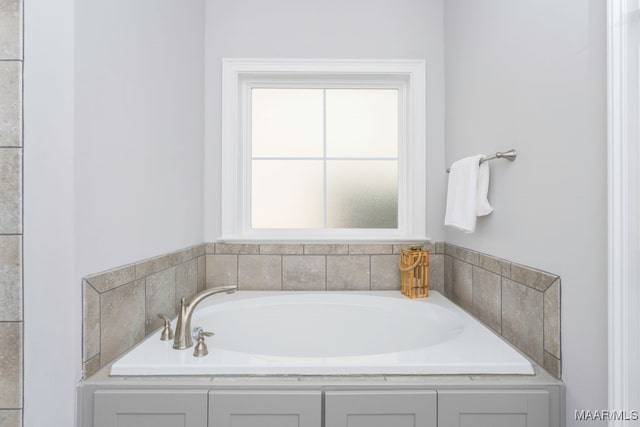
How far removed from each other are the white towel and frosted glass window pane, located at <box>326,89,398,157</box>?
64cm

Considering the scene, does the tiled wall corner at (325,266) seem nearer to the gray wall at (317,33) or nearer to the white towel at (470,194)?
the white towel at (470,194)

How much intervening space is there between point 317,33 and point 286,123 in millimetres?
539

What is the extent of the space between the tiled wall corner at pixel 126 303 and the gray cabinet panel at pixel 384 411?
73 centimetres

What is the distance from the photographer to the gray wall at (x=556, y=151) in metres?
0.91

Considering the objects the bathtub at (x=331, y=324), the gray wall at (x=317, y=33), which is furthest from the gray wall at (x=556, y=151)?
the gray wall at (x=317, y=33)

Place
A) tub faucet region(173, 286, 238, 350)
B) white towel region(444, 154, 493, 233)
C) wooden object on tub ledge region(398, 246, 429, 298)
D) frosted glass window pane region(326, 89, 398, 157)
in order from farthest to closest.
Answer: frosted glass window pane region(326, 89, 398, 157), wooden object on tub ledge region(398, 246, 429, 298), white towel region(444, 154, 493, 233), tub faucet region(173, 286, 238, 350)

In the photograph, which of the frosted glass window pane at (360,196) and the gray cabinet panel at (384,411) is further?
the frosted glass window pane at (360,196)

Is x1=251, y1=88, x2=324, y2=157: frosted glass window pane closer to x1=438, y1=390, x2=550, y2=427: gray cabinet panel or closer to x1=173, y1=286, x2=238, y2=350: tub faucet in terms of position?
x1=173, y1=286, x2=238, y2=350: tub faucet

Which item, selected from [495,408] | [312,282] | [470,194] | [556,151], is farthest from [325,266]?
[556,151]

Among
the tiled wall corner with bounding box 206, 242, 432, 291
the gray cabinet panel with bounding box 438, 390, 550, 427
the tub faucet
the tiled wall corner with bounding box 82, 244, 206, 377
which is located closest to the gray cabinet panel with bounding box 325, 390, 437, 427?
the gray cabinet panel with bounding box 438, 390, 550, 427

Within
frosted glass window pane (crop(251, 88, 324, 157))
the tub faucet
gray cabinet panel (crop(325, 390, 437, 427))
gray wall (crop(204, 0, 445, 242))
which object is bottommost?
gray cabinet panel (crop(325, 390, 437, 427))

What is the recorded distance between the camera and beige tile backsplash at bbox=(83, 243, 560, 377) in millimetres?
1094

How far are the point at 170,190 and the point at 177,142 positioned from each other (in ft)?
0.81

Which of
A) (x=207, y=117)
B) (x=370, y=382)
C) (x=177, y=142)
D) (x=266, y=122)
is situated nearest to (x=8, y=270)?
(x=177, y=142)
